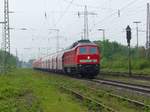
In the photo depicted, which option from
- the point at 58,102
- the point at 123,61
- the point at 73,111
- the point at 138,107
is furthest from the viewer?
the point at 123,61

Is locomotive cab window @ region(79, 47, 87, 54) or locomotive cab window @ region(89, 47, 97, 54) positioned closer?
locomotive cab window @ region(79, 47, 87, 54)

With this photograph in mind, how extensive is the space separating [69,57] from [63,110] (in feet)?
96.2

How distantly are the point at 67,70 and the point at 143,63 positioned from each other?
12.3 m

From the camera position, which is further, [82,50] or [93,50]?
[93,50]

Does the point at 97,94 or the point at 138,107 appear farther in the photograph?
the point at 97,94

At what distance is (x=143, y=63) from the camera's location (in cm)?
5588

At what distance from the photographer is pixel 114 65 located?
68625 mm

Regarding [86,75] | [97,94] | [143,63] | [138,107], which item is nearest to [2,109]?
[138,107]

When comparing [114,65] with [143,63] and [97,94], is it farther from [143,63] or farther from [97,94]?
[97,94]

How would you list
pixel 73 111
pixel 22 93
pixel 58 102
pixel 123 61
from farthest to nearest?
pixel 123 61 → pixel 22 93 → pixel 58 102 → pixel 73 111

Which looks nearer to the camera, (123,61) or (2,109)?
(2,109)


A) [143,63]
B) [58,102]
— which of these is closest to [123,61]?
[143,63]

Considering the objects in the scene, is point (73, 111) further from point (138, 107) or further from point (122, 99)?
point (122, 99)

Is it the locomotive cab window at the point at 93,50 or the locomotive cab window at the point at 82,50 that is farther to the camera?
the locomotive cab window at the point at 93,50
